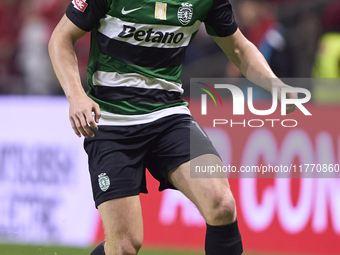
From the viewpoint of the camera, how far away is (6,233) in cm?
602

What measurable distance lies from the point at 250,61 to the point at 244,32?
3999mm

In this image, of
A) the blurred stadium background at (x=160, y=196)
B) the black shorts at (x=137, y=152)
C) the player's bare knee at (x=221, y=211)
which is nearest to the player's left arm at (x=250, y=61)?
the black shorts at (x=137, y=152)

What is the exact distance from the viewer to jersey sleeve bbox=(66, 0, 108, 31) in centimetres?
348

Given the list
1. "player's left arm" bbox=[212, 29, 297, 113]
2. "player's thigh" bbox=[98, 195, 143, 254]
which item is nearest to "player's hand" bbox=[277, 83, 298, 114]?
"player's left arm" bbox=[212, 29, 297, 113]

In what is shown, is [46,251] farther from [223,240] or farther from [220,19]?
[220,19]

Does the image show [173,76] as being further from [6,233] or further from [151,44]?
[6,233]

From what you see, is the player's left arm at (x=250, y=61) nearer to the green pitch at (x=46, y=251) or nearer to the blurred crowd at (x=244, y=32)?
the green pitch at (x=46, y=251)

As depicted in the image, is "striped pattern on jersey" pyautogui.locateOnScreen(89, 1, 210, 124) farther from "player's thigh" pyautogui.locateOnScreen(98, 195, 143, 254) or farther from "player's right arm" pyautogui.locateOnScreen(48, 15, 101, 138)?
"player's thigh" pyautogui.locateOnScreen(98, 195, 143, 254)

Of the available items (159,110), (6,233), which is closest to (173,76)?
(159,110)

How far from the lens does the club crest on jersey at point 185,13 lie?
12.1 feet

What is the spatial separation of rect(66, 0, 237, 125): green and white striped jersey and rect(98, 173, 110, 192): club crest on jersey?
350 millimetres

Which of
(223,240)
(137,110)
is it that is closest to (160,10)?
(137,110)

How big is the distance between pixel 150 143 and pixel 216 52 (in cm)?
502

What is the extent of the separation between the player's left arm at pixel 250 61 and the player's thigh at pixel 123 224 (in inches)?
45.5
